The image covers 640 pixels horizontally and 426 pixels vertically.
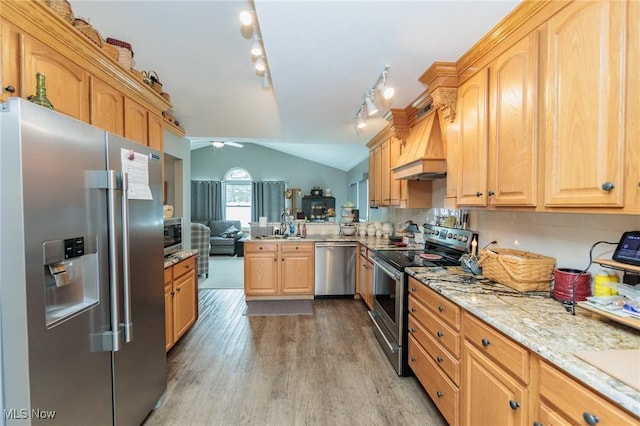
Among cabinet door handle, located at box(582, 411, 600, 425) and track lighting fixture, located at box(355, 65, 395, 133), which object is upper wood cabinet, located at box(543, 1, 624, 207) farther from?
track lighting fixture, located at box(355, 65, 395, 133)

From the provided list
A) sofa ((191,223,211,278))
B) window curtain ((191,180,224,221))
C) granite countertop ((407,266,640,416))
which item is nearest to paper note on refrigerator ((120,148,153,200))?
granite countertop ((407,266,640,416))

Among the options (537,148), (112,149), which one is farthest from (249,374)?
(537,148)

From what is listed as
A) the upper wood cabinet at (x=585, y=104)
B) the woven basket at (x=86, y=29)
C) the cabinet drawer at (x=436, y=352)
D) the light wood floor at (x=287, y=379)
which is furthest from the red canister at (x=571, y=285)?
the woven basket at (x=86, y=29)

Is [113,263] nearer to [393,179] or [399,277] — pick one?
[399,277]

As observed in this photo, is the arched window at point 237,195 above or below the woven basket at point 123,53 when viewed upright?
below

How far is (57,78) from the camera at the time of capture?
1.59m

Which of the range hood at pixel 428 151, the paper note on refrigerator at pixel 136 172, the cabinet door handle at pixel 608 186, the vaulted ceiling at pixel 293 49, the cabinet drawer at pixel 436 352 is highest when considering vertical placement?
the vaulted ceiling at pixel 293 49

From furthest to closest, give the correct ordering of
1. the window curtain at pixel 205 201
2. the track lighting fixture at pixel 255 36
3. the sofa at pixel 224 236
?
the window curtain at pixel 205 201 < the sofa at pixel 224 236 < the track lighting fixture at pixel 255 36

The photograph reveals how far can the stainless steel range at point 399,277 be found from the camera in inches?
91.6

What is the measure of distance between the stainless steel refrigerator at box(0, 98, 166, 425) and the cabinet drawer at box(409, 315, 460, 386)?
1.76 metres

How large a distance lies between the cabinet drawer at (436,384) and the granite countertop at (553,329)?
0.53 m

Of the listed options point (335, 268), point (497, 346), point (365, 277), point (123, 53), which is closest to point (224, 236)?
point (335, 268)

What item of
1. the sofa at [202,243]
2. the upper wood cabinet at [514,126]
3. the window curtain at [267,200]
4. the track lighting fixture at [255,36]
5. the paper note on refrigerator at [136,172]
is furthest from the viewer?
the window curtain at [267,200]

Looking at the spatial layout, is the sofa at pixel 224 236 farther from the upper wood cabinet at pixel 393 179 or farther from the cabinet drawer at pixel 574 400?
the cabinet drawer at pixel 574 400
